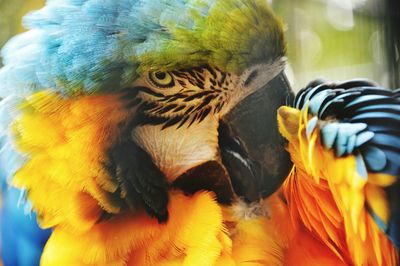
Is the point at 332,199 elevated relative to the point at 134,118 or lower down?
lower down

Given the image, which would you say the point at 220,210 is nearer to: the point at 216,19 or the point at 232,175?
the point at 232,175

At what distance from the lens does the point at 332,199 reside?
1.88 feet

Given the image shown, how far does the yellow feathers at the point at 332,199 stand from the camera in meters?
0.55

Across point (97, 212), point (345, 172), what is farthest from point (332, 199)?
point (97, 212)

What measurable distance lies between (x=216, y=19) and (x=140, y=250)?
277 mm

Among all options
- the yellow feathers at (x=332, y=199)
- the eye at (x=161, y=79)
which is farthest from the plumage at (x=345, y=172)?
the eye at (x=161, y=79)

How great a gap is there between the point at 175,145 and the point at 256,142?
0.32 feet

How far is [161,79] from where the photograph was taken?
55 centimetres

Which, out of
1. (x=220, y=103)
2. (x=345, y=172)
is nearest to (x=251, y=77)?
(x=220, y=103)

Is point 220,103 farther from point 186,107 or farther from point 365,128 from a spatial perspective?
point 365,128

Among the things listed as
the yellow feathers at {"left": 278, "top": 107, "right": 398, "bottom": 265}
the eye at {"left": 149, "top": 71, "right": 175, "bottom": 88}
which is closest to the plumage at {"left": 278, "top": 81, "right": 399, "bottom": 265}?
the yellow feathers at {"left": 278, "top": 107, "right": 398, "bottom": 265}

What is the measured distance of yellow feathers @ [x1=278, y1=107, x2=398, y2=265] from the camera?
55cm

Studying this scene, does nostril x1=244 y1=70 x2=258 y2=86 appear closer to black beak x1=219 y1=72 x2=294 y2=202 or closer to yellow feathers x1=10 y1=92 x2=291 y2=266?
black beak x1=219 y1=72 x2=294 y2=202

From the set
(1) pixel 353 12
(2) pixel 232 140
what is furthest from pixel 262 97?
(1) pixel 353 12
